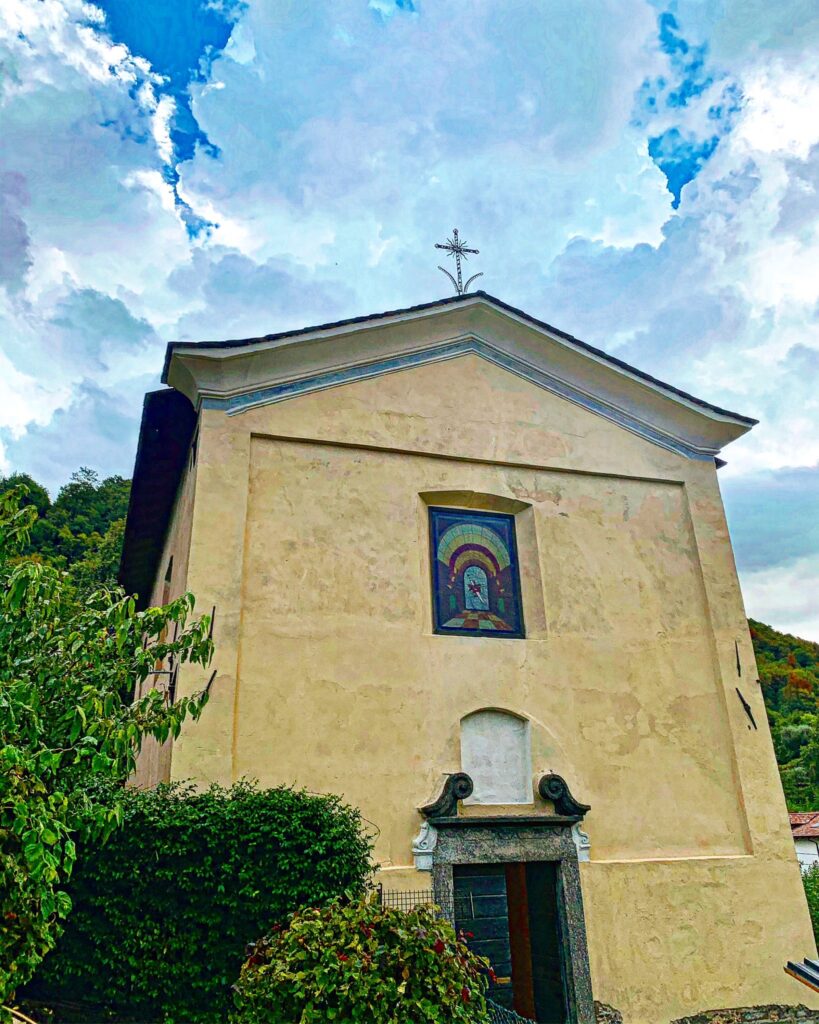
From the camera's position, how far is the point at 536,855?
769 centimetres

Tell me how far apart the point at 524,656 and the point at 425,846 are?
215 cm

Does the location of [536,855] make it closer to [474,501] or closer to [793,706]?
[474,501]

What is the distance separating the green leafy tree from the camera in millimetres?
4062

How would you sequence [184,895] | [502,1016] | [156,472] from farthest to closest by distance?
[156,472], [502,1016], [184,895]

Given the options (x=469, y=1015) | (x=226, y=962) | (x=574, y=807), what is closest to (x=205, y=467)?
(x=226, y=962)

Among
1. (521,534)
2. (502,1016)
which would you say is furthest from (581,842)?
(521,534)

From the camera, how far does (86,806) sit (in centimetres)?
457

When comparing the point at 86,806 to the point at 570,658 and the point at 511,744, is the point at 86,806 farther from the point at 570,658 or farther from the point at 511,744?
the point at 570,658

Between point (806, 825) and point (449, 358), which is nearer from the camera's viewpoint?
point (449, 358)

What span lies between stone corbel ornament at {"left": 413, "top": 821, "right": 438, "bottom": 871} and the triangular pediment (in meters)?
4.48

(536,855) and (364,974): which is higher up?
(536,855)

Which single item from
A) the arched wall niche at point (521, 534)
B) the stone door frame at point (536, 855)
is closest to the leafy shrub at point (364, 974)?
the stone door frame at point (536, 855)

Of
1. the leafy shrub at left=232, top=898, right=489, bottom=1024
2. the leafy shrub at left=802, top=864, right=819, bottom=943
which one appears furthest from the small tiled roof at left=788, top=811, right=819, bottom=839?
the leafy shrub at left=232, top=898, right=489, bottom=1024

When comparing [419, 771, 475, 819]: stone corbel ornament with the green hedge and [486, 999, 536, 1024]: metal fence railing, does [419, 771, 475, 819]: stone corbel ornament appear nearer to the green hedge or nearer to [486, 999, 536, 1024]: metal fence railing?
the green hedge
